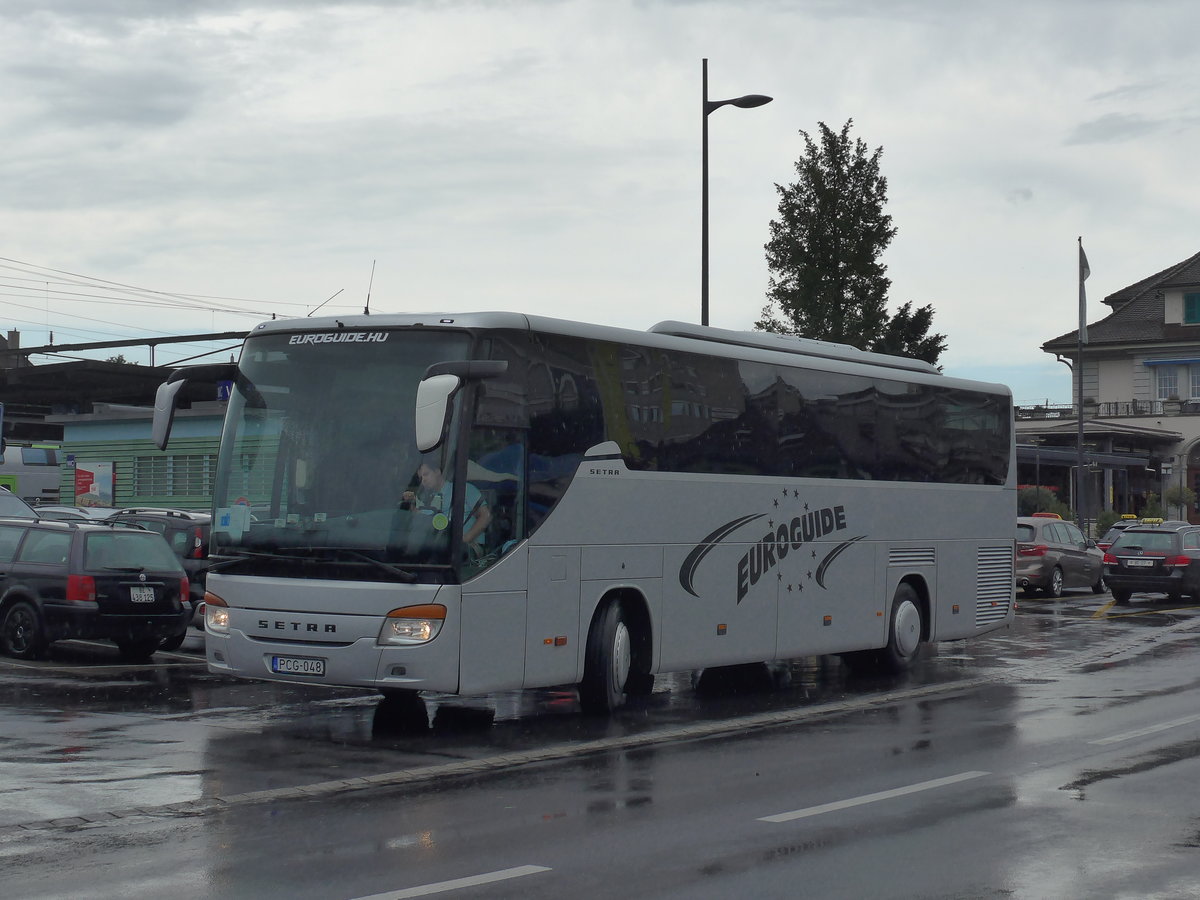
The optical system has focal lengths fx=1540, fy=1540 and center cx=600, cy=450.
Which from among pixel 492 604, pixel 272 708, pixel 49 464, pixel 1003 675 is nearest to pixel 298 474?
pixel 492 604

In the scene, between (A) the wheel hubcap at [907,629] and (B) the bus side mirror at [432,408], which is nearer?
(B) the bus side mirror at [432,408]

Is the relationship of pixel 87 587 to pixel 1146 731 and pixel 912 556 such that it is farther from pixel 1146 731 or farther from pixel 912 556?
pixel 1146 731

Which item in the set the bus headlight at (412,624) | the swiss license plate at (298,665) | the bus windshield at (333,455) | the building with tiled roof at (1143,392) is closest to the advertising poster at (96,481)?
the bus windshield at (333,455)

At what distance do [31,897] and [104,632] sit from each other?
10.8 m

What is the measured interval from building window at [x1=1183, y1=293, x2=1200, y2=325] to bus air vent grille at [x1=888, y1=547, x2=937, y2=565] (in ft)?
230

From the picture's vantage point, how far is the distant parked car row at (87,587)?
17.1 m

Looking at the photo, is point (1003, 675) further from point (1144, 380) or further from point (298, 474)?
point (1144, 380)

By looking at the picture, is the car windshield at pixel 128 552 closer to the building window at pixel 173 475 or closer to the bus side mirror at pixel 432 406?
the bus side mirror at pixel 432 406

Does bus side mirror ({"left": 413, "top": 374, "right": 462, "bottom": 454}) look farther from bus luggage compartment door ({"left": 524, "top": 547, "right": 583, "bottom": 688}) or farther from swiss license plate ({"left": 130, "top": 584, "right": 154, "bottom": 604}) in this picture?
swiss license plate ({"left": 130, "top": 584, "right": 154, "bottom": 604})

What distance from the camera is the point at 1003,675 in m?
17.6

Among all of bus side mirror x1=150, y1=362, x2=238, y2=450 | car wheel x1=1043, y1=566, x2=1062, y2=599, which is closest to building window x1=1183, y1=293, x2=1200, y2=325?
car wheel x1=1043, y1=566, x2=1062, y2=599

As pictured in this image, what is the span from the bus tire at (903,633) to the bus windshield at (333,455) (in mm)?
7675

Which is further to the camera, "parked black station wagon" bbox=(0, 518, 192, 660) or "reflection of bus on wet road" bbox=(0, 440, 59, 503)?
"reflection of bus on wet road" bbox=(0, 440, 59, 503)

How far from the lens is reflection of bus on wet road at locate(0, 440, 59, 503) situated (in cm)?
6159
